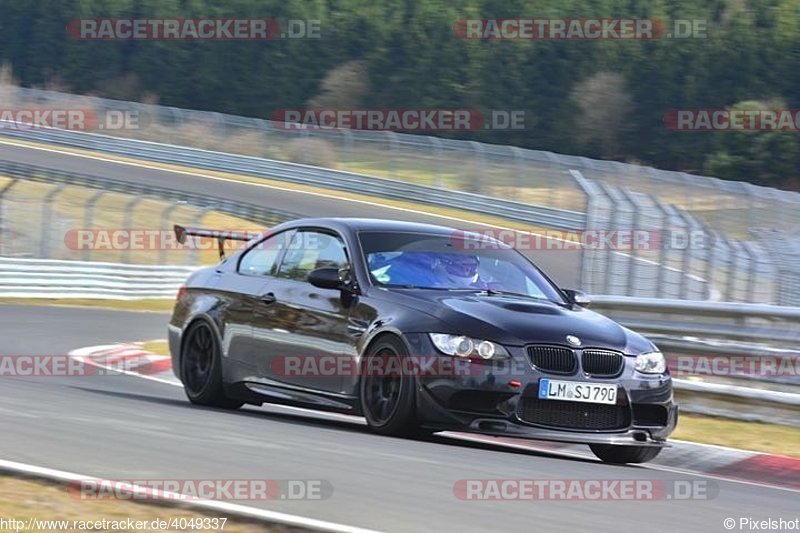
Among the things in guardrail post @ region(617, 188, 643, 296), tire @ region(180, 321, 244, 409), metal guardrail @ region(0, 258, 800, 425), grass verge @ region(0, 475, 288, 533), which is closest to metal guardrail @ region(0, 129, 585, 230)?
metal guardrail @ region(0, 258, 800, 425)

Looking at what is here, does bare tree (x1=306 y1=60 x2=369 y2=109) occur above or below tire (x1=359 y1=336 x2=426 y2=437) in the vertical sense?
above

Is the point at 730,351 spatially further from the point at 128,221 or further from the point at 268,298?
the point at 128,221

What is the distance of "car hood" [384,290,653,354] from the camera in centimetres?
845

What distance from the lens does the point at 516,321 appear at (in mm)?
8578

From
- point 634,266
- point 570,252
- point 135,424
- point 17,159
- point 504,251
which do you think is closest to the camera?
point 135,424

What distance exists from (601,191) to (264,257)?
7007mm

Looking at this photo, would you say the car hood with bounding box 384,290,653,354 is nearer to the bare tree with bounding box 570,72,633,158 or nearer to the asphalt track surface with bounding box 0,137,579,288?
the asphalt track surface with bounding box 0,137,579,288

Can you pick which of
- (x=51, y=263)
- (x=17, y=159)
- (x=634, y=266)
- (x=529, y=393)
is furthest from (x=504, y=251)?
(x=17, y=159)

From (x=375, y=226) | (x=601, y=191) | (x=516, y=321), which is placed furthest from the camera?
(x=601, y=191)

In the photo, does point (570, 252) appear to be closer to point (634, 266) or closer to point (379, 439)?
point (634, 266)

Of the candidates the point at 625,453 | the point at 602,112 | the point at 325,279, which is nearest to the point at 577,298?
the point at 625,453

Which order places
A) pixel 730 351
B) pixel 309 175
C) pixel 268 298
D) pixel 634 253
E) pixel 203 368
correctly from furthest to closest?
pixel 309 175 < pixel 634 253 < pixel 730 351 < pixel 203 368 < pixel 268 298

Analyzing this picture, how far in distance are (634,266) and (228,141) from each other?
29.8m

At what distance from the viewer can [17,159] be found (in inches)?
1644
